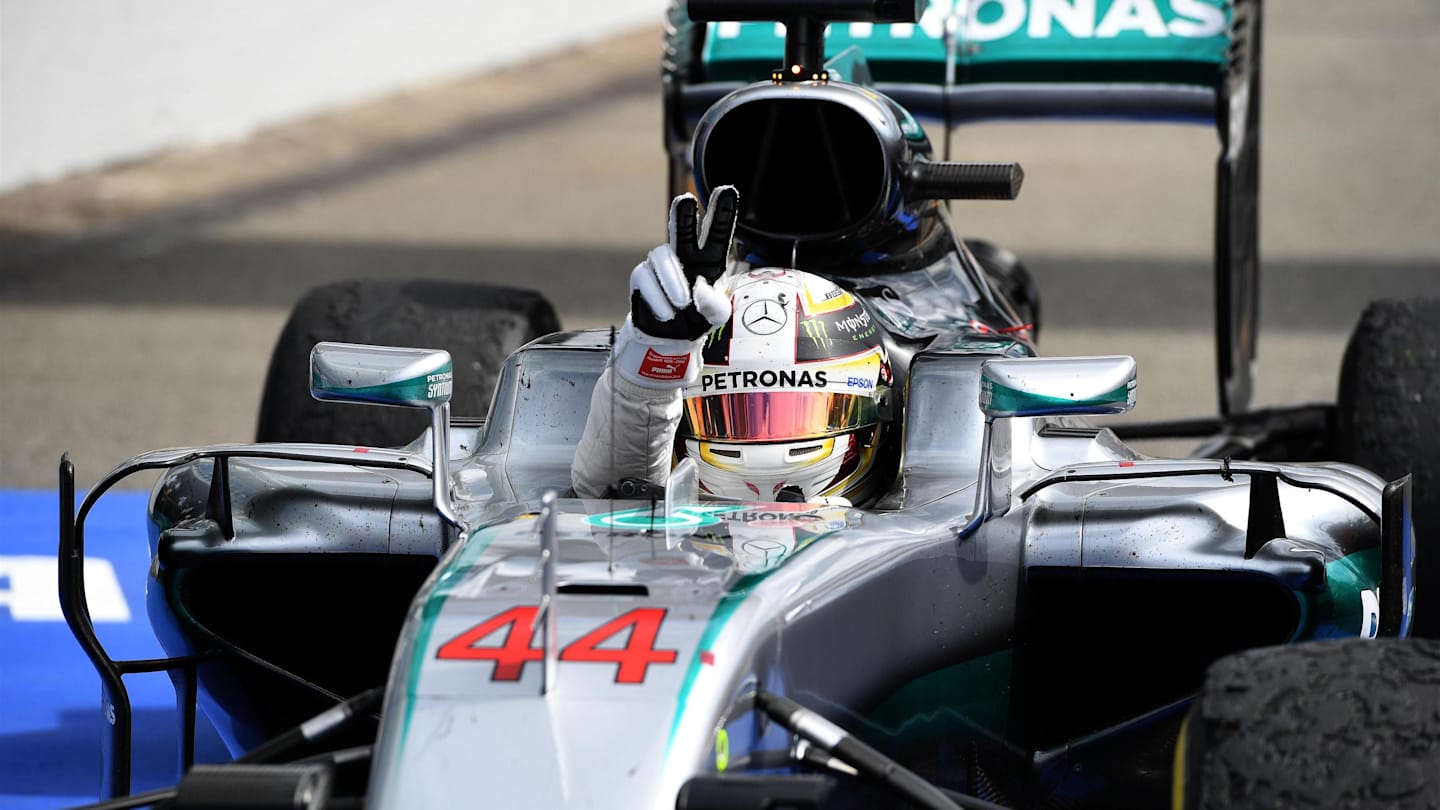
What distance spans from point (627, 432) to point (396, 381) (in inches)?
15.8

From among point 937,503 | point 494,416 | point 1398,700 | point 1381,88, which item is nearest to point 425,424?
point 494,416

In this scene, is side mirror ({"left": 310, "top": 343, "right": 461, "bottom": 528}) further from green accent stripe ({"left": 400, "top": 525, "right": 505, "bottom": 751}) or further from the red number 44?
the red number 44

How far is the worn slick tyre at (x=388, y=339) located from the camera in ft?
16.8

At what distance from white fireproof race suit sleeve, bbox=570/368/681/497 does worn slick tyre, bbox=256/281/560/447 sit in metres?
1.48

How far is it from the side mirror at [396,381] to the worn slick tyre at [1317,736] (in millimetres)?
1331

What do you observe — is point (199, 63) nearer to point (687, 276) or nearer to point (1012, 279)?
point (1012, 279)

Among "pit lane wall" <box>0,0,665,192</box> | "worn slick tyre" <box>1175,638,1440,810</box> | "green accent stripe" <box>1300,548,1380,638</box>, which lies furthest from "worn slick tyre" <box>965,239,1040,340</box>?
"pit lane wall" <box>0,0,665,192</box>

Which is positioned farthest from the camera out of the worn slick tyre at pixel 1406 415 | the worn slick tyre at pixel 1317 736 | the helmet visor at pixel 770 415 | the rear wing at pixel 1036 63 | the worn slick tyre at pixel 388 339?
the rear wing at pixel 1036 63

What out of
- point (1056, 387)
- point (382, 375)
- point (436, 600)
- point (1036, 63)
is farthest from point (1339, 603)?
point (1036, 63)

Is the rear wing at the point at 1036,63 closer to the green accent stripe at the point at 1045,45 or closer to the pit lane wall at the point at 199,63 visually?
the green accent stripe at the point at 1045,45

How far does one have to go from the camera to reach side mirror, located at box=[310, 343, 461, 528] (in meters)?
3.59

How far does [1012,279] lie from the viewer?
570 centimetres

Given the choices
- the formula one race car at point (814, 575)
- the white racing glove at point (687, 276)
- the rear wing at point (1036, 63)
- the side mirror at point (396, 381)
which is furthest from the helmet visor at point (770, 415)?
the rear wing at point (1036, 63)

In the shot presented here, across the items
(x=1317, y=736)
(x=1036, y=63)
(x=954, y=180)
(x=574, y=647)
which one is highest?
(x=1036, y=63)
